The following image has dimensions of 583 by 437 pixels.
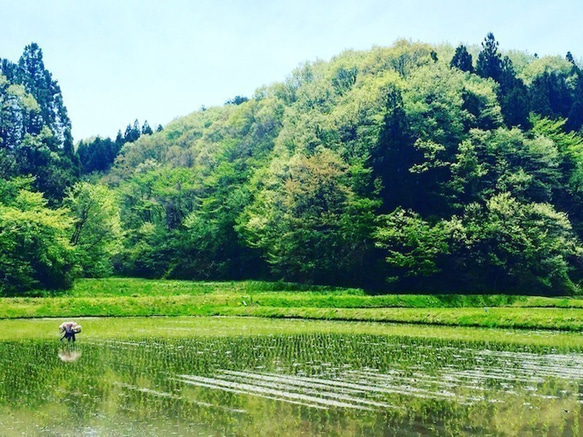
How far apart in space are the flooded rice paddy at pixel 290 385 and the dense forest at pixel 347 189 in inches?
709

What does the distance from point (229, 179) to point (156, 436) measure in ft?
175

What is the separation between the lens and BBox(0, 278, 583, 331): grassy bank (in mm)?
29938

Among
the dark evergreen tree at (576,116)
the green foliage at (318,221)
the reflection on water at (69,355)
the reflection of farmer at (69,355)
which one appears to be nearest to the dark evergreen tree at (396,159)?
the green foliage at (318,221)

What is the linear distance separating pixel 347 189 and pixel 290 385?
33699mm

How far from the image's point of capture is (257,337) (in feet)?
79.5

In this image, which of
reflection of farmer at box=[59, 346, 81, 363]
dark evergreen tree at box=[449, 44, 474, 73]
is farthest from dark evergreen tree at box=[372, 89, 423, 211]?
reflection of farmer at box=[59, 346, 81, 363]

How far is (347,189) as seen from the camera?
153 ft

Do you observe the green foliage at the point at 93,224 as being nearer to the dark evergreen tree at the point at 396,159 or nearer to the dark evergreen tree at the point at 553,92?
the dark evergreen tree at the point at 396,159

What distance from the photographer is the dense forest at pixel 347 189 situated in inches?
1654

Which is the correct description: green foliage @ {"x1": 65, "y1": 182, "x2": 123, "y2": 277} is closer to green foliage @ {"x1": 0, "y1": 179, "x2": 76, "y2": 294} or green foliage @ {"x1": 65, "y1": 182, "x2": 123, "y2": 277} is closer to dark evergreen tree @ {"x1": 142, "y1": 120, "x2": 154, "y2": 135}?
green foliage @ {"x1": 0, "y1": 179, "x2": 76, "y2": 294}

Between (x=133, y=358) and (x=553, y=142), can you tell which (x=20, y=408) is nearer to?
(x=133, y=358)

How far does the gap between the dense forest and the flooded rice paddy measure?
18.0 m

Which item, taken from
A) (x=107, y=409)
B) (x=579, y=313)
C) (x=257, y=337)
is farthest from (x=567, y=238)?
(x=107, y=409)

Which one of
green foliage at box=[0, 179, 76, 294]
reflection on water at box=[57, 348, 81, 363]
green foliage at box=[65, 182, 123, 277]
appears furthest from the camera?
green foliage at box=[65, 182, 123, 277]
